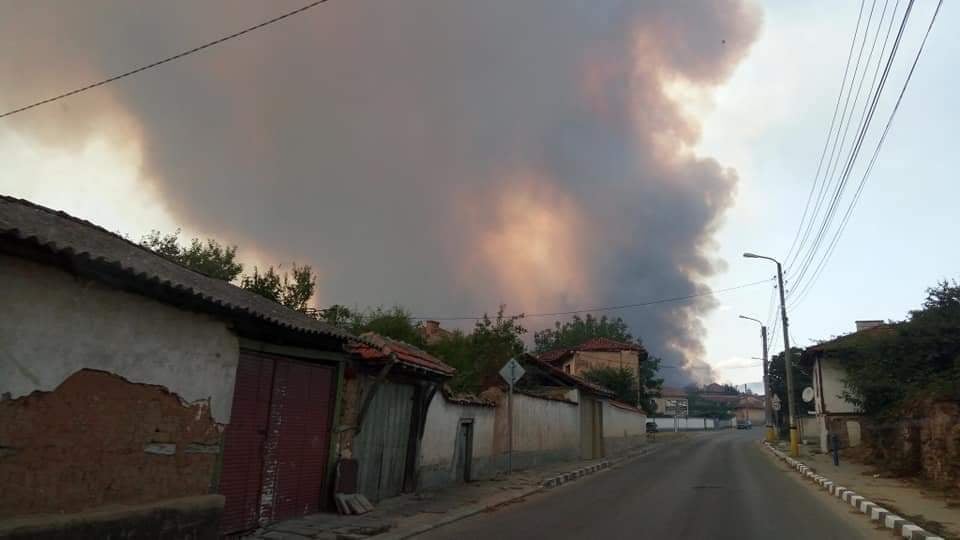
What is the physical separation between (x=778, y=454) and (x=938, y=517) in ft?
70.6

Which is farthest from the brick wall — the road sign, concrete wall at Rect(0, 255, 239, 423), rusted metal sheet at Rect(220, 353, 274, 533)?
the road sign

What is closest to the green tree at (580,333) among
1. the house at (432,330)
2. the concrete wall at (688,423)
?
the concrete wall at (688,423)

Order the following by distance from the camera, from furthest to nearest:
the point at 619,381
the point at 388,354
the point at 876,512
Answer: the point at 619,381, the point at 388,354, the point at 876,512

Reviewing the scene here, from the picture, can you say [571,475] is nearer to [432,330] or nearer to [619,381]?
[432,330]

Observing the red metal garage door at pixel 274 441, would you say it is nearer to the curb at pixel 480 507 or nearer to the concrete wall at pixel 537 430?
the curb at pixel 480 507

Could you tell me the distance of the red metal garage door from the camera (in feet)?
27.9

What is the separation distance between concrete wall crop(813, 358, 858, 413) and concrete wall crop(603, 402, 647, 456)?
34.4 ft

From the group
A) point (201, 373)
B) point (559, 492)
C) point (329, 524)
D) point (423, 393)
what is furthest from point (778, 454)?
point (201, 373)

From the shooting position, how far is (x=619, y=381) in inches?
1876

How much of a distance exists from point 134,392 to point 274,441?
2794mm

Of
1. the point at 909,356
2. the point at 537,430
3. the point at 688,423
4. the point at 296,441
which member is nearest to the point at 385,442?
the point at 296,441

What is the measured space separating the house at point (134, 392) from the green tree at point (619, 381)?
40263mm

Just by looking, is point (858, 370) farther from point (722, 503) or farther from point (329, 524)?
point (329, 524)

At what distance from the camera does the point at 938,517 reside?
10555 millimetres
